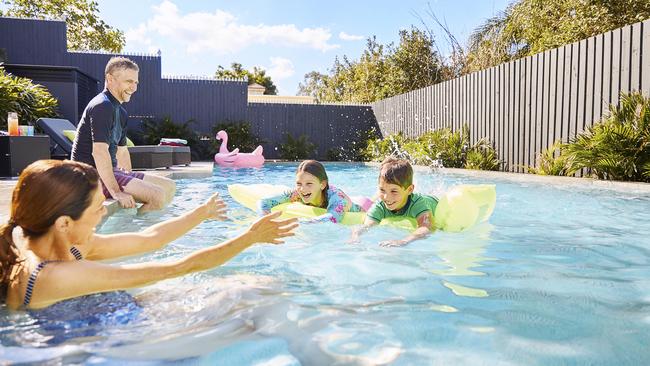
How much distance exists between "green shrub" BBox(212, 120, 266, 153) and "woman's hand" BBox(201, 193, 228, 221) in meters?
16.3

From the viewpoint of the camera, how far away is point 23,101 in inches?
423

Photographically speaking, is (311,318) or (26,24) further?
(26,24)

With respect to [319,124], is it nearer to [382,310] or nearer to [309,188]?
[309,188]

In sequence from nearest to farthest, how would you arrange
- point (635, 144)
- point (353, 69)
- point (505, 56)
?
point (635, 144)
point (505, 56)
point (353, 69)

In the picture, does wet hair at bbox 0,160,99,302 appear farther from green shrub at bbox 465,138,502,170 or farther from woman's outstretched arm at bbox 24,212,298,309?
green shrub at bbox 465,138,502,170

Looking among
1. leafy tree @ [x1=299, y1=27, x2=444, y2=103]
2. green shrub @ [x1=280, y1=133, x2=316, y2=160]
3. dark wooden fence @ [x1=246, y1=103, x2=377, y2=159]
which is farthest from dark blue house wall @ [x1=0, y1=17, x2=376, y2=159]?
leafy tree @ [x1=299, y1=27, x2=444, y2=103]

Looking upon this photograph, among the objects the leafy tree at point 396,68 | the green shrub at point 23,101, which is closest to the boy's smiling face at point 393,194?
the green shrub at point 23,101

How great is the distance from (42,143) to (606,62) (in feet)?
27.0

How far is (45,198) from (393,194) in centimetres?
290

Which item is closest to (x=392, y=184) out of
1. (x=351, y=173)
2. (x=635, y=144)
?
(x=635, y=144)

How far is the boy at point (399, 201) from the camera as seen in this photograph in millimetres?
4289

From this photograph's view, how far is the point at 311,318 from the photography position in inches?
94.8

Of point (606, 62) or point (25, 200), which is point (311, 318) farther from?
point (606, 62)

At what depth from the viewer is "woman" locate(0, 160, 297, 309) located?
1.87 m
